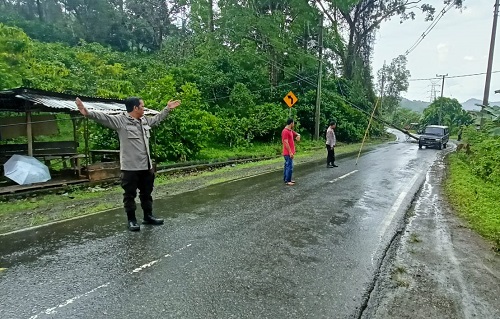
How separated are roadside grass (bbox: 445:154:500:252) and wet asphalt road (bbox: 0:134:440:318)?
143cm

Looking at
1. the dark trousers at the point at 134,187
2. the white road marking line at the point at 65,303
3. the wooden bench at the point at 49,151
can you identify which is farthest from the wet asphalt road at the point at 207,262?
the wooden bench at the point at 49,151

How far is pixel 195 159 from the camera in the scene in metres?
17.4

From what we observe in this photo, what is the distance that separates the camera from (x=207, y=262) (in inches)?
182

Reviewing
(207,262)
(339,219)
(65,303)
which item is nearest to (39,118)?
(207,262)

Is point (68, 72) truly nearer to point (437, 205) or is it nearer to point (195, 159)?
point (195, 159)

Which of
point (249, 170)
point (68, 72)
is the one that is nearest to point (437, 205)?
point (249, 170)

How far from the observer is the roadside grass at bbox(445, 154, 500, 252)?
6.57 meters

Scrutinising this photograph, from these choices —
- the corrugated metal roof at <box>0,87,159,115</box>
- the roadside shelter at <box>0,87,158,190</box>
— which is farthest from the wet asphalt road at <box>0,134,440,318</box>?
the roadside shelter at <box>0,87,158,190</box>

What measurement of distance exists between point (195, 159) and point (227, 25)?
620 inches

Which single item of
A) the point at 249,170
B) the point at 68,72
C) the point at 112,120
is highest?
the point at 68,72

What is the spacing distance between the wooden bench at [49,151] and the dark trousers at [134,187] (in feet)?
19.8

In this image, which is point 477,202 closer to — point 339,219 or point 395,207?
point 395,207

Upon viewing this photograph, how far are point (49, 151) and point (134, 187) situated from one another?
26.7 ft

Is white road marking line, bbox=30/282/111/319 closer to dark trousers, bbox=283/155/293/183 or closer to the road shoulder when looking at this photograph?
the road shoulder
